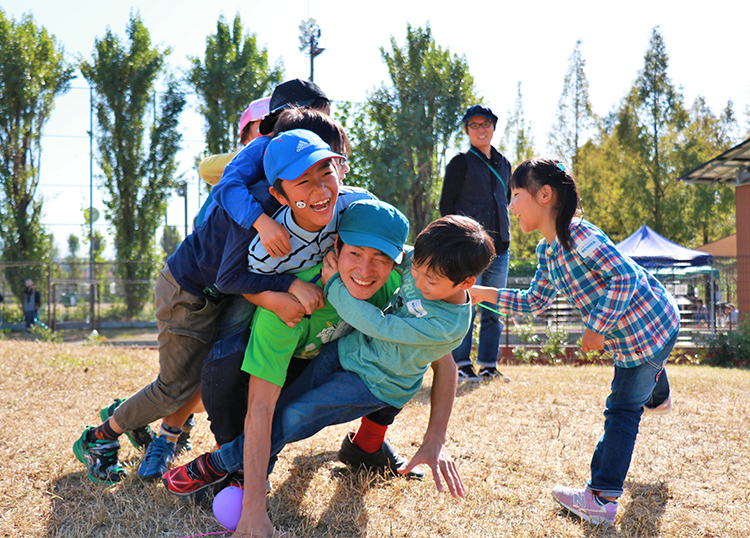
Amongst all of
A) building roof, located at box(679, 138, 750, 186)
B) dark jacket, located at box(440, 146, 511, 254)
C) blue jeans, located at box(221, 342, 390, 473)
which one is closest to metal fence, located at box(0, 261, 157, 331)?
dark jacket, located at box(440, 146, 511, 254)

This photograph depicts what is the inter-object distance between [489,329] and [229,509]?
3.27 meters

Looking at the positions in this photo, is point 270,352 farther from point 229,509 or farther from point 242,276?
point 229,509

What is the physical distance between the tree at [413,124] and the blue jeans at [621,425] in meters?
12.4

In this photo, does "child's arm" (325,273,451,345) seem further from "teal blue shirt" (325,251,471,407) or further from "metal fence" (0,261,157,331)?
"metal fence" (0,261,157,331)

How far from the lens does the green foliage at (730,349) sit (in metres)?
9.18

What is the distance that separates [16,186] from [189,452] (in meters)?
21.5

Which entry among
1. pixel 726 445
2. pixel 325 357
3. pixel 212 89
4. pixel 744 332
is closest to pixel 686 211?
pixel 744 332

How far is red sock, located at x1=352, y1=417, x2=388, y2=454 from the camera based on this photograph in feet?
8.54

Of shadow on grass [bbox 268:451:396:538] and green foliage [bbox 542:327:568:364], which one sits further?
green foliage [bbox 542:327:568:364]

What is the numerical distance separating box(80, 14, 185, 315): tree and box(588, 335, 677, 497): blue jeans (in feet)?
65.5

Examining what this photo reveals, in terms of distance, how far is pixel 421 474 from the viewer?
2719 millimetres

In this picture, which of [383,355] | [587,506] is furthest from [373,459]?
[587,506]

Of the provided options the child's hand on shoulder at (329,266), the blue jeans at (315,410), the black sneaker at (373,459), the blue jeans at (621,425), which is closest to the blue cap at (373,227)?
the child's hand on shoulder at (329,266)

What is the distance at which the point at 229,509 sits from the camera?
6.88 feet
